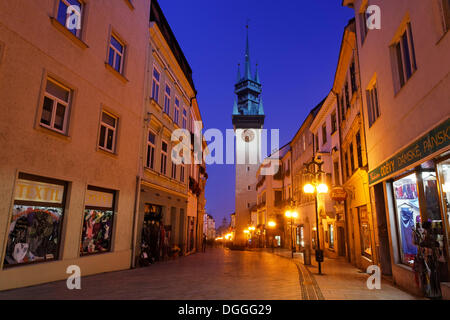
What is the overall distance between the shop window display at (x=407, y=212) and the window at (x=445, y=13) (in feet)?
13.7

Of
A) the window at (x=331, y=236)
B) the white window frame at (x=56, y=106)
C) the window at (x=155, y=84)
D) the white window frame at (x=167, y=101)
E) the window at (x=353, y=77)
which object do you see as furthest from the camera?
the window at (x=331, y=236)

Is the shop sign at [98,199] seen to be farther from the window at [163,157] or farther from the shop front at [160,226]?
the window at [163,157]

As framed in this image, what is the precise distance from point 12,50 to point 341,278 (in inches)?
532

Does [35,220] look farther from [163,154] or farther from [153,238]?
[163,154]

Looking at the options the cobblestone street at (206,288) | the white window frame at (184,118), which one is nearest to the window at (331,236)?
the cobblestone street at (206,288)

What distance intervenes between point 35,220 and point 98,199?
3100 millimetres

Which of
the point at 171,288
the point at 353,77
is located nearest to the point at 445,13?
the point at 171,288

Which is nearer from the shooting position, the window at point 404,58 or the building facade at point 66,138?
the building facade at point 66,138

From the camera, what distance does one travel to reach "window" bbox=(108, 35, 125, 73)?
13.4m

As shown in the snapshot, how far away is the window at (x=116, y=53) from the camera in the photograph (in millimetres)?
13444

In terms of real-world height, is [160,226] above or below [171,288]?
above

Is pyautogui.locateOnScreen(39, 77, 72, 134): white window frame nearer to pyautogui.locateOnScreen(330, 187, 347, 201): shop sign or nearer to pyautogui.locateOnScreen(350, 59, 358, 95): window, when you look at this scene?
pyautogui.locateOnScreen(350, 59, 358, 95): window

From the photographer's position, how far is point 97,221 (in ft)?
39.4

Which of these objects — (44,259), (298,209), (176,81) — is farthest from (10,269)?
(298,209)
